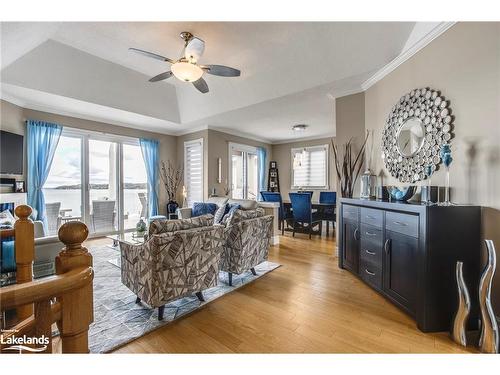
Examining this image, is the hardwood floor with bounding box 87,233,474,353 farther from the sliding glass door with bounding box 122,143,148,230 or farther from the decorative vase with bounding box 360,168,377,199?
the sliding glass door with bounding box 122,143,148,230

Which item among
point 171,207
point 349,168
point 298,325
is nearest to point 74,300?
point 298,325

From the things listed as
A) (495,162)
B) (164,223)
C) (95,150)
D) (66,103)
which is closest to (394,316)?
(495,162)

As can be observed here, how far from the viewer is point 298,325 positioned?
2.01m

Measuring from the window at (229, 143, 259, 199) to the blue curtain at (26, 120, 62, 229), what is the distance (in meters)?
3.66

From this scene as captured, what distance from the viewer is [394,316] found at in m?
2.15

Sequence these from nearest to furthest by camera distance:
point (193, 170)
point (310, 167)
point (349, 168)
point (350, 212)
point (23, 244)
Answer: point (23, 244) → point (350, 212) → point (349, 168) → point (193, 170) → point (310, 167)

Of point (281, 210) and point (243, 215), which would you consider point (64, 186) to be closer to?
point (243, 215)

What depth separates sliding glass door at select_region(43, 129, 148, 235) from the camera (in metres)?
4.58

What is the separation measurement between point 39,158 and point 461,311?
599 centimetres

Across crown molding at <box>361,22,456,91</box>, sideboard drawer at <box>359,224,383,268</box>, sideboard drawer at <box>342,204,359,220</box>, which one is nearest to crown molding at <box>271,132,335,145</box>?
crown molding at <box>361,22,456,91</box>

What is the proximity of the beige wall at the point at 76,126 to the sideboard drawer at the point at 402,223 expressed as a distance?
5.16 meters

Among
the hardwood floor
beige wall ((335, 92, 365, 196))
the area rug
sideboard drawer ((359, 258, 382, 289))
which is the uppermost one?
beige wall ((335, 92, 365, 196))

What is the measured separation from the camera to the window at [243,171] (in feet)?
21.5
